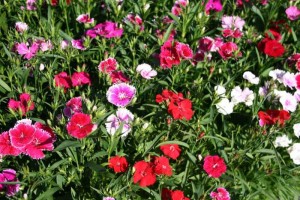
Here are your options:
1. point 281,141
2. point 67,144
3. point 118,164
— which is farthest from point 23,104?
point 281,141

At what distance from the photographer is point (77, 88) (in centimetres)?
263

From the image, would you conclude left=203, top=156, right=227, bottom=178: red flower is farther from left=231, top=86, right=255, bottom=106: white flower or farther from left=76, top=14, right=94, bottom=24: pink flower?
left=76, top=14, right=94, bottom=24: pink flower

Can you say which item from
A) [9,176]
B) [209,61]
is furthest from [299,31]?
[9,176]

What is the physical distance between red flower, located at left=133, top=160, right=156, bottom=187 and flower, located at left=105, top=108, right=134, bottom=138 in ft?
0.69

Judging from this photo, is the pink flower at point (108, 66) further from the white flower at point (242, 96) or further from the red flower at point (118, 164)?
the white flower at point (242, 96)

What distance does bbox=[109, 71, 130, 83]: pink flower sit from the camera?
2631 mm

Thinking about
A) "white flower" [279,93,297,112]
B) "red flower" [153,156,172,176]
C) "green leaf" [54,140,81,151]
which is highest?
"green leaf" [54,140,81,151]

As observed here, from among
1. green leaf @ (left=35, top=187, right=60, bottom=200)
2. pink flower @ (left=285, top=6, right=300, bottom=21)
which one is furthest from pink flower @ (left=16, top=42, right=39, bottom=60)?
pink flower @ (left=285, top=6, right=300, bottom=21)

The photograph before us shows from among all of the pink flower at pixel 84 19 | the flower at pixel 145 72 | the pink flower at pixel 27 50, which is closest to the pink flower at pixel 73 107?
the flower at pixel 145 72

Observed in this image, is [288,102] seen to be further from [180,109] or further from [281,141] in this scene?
[180,109]

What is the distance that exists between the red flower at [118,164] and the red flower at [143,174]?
0.43ft

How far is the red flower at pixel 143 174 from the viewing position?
7.02 ft

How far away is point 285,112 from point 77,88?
1.35m

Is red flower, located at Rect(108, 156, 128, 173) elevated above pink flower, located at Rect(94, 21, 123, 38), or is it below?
below
